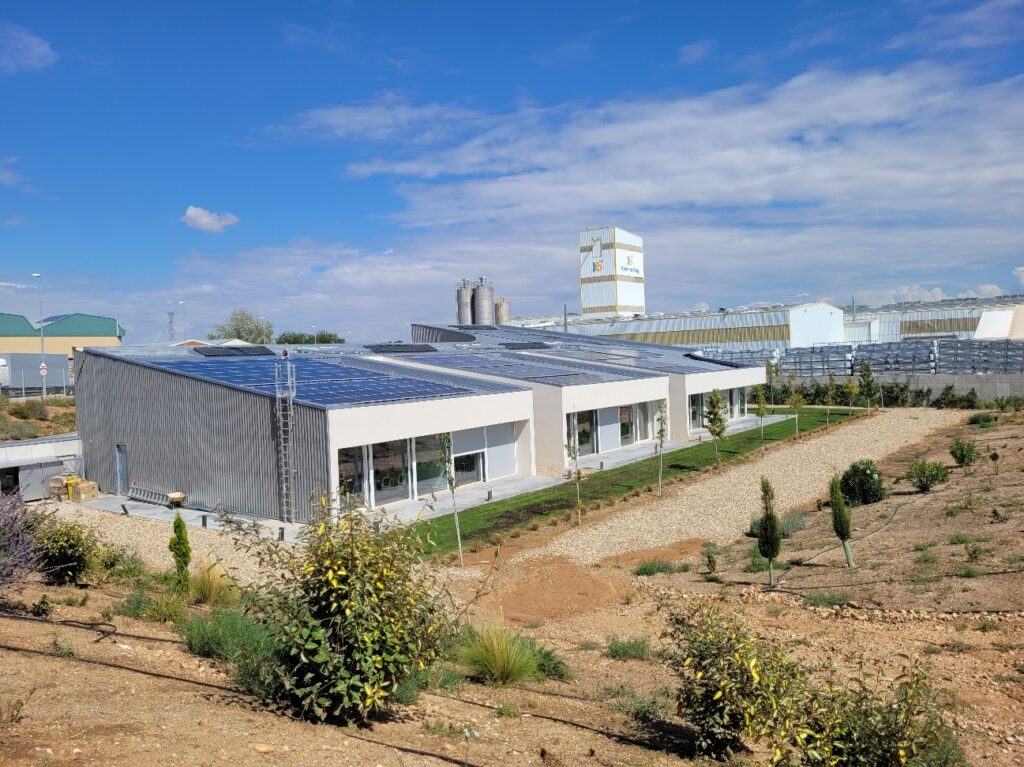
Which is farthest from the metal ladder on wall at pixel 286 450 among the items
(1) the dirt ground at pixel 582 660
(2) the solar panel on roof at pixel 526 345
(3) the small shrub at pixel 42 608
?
(2) the solar panel on roof at pixel 526 345

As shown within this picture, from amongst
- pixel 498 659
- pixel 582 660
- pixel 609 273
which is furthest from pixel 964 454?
pixel 609 273

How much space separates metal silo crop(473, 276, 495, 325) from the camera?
6312cm

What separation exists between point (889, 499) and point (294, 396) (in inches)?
669

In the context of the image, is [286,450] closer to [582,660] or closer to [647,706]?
[582,660]

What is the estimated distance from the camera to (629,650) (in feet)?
36.8

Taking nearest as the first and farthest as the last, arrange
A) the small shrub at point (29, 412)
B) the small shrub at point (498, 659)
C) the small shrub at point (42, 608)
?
the small shrub at point (498, 659) → the small shrub at point (42, 608) → the small shrub at point (29, 412)

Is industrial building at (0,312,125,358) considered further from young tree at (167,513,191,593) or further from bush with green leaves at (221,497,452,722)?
bush with green leaves at (221,497,452,722)

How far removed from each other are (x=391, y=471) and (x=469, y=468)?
3.88 metres

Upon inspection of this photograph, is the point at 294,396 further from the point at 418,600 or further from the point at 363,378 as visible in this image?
the point at 418,600

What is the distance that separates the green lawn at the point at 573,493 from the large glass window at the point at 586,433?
281 cm

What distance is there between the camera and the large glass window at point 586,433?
32.5m

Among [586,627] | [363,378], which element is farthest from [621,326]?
[586,627]

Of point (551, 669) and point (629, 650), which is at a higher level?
point (551, 669)

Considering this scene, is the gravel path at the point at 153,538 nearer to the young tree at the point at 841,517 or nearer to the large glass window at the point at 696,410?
the young tree at the point at 841,517
